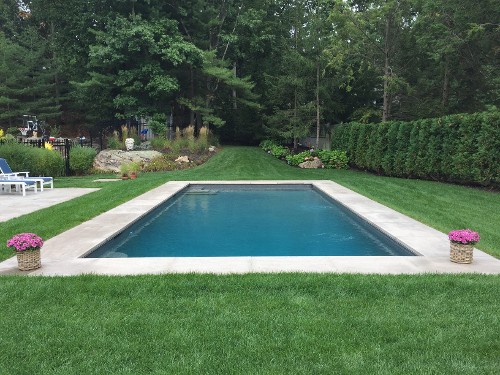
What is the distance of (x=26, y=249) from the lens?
179 inches

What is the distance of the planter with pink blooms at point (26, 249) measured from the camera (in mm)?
4531

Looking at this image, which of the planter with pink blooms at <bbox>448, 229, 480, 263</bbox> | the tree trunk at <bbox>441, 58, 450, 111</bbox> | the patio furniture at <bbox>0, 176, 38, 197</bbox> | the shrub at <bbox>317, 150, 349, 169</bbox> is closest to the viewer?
the planter with pink blooms at <bbox>448, 229, 480, 263</bbox>

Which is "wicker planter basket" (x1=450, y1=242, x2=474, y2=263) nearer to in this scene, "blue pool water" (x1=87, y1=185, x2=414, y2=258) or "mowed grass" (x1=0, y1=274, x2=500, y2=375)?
"mowed grass" (x1=0, y1=274, x2=500, y2=375)

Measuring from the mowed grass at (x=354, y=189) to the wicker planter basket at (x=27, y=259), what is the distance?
0.80m

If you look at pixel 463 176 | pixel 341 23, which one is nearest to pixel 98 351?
pixel 463 176

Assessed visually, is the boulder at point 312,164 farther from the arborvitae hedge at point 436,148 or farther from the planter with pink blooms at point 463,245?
the planter with pink blooms at point 463,245

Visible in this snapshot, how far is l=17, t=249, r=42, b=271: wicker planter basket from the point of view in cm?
457

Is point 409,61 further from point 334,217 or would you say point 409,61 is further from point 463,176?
point 334,217

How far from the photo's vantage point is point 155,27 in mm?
20453

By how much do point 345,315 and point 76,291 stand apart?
2576 millimetres

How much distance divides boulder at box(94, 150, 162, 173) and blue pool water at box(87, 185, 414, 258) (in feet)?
19.9

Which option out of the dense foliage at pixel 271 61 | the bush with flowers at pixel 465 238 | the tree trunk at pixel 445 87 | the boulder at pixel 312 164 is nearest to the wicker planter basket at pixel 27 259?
the bush with flowers at pixel 465 238

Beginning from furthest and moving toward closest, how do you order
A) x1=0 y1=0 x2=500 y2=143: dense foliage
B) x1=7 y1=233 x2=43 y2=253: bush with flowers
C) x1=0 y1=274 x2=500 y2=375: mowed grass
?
1. x1=0 y1=0 x2=500 y2=143: dense foliage
2. x1=7 y1=233 x2=43 y2=253: bush with flowers
3. x1=0 y1=274 x2=500 y2=375: mowed grass

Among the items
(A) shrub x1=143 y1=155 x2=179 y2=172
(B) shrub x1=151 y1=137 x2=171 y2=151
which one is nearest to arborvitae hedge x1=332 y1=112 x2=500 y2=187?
(A) shrub x1=143 y1=155 x2=179 y2=172
